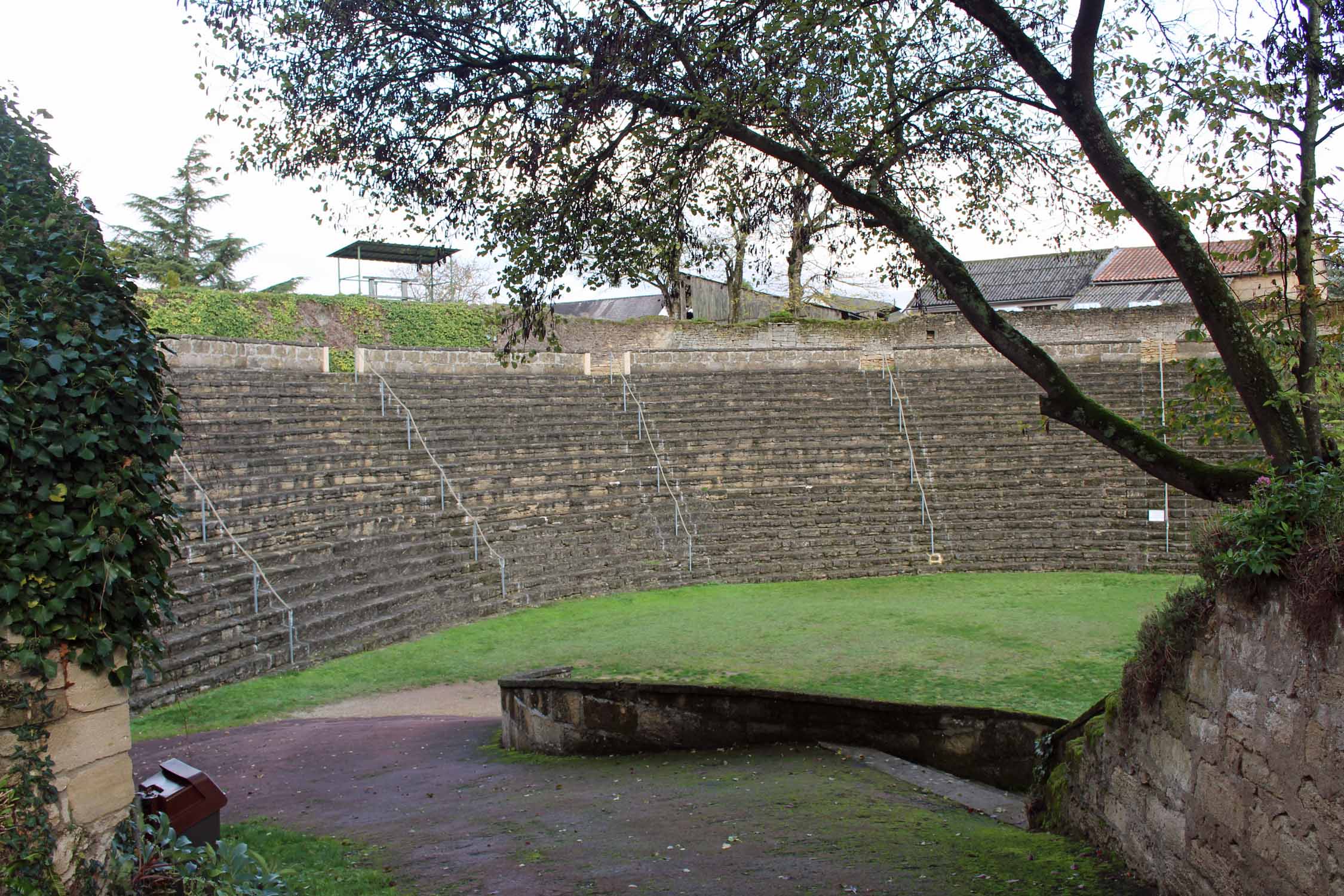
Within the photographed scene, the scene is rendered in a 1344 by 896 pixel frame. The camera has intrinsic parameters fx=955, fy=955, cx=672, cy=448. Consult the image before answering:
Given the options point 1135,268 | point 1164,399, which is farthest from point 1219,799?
point 1135,268

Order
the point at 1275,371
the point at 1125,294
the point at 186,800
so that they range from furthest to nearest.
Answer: the point at 1125,294
the point at 1275,371
the point at 186,800

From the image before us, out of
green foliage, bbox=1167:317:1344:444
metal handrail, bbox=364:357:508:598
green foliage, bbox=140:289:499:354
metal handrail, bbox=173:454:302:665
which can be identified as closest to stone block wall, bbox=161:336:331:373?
metal handrail, bbox=364:357:508:598

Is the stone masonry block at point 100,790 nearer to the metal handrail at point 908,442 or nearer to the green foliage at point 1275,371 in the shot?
the green foliage at point 1275,371

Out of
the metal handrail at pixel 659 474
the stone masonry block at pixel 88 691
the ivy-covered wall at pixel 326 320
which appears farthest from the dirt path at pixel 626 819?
the ivy-covered wall at pixel 326 320

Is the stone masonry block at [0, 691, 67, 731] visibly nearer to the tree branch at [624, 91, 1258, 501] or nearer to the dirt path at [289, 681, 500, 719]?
the tree branch at [624, 91, 1258, 501]

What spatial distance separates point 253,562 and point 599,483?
6.93 meters

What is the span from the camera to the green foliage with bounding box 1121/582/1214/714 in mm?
3795

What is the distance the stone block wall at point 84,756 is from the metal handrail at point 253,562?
284 inches

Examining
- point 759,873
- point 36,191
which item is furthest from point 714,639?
point 36,191

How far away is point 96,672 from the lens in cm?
321

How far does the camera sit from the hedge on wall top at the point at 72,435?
3.07 meters

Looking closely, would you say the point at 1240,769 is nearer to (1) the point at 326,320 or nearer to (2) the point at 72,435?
(2) the point at 72,435

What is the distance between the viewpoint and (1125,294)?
3042 cm

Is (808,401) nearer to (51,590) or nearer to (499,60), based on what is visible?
(499,60)
